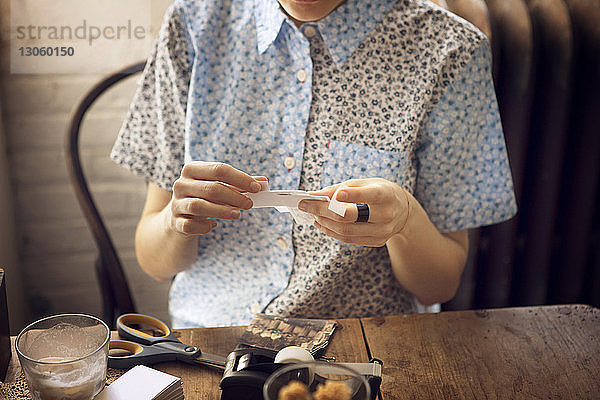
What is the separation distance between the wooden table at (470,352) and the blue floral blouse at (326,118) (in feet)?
0.82

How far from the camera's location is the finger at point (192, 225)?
3.21 ft

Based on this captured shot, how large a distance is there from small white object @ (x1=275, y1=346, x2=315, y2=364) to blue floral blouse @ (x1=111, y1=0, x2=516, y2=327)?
382 mm

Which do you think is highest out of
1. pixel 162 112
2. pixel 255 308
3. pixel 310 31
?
pixel 310 31

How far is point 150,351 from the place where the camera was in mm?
856

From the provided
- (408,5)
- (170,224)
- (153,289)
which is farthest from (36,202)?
(408,5)

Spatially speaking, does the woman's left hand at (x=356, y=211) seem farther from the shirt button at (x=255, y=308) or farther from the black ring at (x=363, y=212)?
the shirt button at (x=255, y=308)

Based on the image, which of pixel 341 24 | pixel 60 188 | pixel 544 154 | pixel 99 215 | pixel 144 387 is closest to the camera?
pixel 144 387

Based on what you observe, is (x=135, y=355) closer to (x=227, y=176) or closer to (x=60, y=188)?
(x=227, y=176)

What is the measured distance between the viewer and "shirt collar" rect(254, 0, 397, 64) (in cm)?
114

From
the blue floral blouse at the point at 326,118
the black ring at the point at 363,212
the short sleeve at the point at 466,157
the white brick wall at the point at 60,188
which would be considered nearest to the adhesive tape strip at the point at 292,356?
the black ring at the point at 363,212

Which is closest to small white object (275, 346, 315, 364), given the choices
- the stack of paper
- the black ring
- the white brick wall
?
the stack of paper

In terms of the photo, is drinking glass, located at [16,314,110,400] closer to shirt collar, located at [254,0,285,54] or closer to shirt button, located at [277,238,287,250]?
shirt button, located at [277,238,287,250]

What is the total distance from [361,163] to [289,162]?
131 millimetres

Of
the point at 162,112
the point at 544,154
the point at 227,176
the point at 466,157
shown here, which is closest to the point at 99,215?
the point at 162,112
